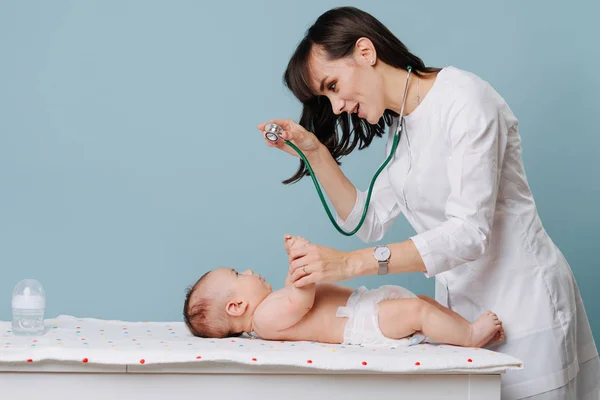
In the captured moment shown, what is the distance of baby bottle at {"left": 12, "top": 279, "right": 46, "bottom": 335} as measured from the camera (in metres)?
1.78

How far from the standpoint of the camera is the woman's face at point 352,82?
1.84 meters

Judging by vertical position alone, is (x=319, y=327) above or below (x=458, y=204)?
below

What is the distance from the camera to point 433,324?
1.70m

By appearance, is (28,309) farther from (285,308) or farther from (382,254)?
(382,254)

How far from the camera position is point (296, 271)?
5.35 ft

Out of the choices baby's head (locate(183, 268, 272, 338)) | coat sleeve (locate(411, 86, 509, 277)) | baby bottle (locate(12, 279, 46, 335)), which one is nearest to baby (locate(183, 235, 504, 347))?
baby's head (locate(183, 268, 272, 338))

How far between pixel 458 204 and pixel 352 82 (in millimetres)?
422

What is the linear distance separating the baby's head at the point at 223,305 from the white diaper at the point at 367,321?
8.8 inches

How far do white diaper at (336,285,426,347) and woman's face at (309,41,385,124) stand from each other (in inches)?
17.1

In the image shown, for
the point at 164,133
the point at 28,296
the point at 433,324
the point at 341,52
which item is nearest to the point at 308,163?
the point at 341,52

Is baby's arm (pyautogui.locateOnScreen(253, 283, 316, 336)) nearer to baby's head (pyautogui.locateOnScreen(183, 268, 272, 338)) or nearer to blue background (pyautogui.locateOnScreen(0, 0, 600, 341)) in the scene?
baby's head (pyautogui.locateOnScreen(183, 268, 272, 338))

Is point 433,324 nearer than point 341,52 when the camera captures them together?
Yes

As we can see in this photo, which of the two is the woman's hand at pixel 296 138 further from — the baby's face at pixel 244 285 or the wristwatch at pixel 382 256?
the wristwatch at pixel 382 256

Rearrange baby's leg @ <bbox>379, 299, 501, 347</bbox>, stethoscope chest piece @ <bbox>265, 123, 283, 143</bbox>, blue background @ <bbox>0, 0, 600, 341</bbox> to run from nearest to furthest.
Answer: baby's leg @ <bbox>379, 299, 501, 347</bbox>, stethoscope chest piece @ <bbox>265, 123, 283, 143</bbox>, blue background @ <bbox>0, 0, 600, 341</bbox>
